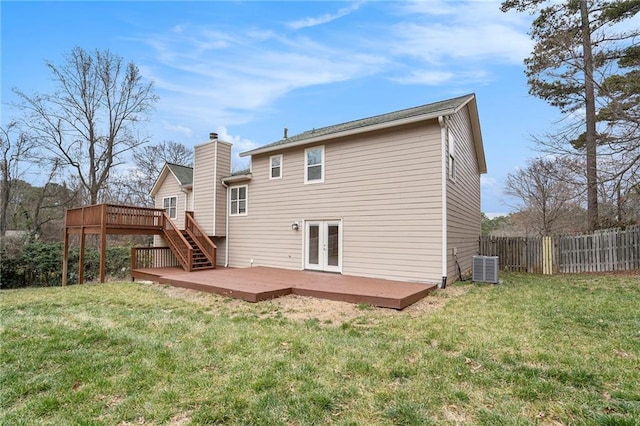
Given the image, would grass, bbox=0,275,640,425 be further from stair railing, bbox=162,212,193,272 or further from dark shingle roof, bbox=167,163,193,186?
dark shingle roof, bbox=167,163,193,186

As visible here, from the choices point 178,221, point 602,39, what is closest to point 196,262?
point 178,221

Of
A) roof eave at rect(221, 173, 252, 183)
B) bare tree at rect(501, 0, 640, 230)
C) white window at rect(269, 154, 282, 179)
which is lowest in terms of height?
roof eave at rect(221, 173, 252, 183)

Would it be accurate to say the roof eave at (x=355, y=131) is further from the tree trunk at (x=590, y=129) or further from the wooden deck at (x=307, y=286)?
the tree trunk at (x=590, y=129)

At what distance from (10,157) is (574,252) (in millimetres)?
27797

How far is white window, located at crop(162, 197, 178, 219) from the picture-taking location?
1556cm

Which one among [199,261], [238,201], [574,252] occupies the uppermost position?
[238,201]

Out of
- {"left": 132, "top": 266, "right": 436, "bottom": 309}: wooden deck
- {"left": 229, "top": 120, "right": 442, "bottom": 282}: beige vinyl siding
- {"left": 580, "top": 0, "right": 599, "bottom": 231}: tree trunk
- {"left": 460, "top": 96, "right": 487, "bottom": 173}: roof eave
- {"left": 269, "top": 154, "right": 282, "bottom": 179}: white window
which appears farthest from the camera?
{"left": 580, "top": 0, "right": 599, "bottom": 231}: tree trunk

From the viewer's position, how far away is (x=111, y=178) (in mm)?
22125

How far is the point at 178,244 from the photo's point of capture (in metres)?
12.0

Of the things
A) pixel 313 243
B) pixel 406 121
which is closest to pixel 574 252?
pixel 406 121

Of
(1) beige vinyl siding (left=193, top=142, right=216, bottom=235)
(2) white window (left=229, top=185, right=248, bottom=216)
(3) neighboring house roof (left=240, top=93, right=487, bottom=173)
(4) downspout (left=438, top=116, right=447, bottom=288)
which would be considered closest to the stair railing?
(1) beige vinyl siding (left=193, top=142, right=216, bottom=235)

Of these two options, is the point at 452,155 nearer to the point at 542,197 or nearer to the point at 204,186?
the point at 204,186

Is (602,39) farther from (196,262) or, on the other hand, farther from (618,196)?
(196,262)

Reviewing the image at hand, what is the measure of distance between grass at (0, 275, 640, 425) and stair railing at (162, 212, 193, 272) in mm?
5215
